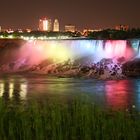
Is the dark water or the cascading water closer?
the dark water

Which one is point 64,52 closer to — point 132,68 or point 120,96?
point 132,68

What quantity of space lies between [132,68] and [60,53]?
15.1 m

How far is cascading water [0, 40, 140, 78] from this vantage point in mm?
48906

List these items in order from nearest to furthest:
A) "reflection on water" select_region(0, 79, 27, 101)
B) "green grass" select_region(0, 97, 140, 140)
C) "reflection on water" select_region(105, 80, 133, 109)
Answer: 1. "green grass" select_region(0, 97, 140, 140)
2. "reflection on water" select_region(105, 80, 133, 109)
3. "reflection on water" select_region(0, 79, 27, 101)

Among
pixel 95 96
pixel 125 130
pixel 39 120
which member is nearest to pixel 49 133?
pixel 39 120

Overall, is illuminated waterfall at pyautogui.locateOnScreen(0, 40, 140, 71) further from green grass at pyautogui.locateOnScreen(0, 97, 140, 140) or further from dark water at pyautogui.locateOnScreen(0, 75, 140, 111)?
green grass at pyautogui.locateOnScreen(0, 97, 140, 140)

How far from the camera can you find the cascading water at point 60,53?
160 feet

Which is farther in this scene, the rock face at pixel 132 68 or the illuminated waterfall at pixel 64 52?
the illuminated waterfall at pixel 64 52

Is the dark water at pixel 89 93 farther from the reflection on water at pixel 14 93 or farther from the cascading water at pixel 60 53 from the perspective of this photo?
the cascading water at pixel 60 53

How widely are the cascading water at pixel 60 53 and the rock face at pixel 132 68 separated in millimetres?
3188

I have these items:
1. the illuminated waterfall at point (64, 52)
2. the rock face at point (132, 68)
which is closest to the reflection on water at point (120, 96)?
the rock face at point (132, 68)

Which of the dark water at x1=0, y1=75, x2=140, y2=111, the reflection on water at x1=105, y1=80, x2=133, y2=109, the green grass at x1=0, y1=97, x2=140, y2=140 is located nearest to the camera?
the green grass at x1=0, y1=97, x2=140, y2=140

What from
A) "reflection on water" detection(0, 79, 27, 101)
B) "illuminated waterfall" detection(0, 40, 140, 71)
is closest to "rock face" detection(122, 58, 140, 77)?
"illuminated waterfall" detection(0, 40, 140, 71)

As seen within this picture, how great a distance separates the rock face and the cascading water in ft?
10.5
